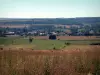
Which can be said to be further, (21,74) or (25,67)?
(25,67)

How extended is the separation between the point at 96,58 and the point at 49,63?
2790 millimetres

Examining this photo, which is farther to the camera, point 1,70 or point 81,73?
point 81,73

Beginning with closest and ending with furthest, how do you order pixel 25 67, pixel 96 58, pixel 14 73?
1. pixel 14 73
2. pixel 25 67
3. pixel 96 58

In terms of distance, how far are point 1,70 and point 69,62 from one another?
120 inches

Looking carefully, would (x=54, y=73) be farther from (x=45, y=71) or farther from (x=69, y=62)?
(x=69, y=62)

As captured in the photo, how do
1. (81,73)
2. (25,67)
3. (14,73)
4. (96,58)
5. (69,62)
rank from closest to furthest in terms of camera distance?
1. (14,73)
2. (25,67)
3. (81,73)
4. (69,62)
5. (96,58)

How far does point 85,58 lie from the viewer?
385 inches

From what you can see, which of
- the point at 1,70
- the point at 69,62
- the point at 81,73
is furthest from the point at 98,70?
the point at 1,70

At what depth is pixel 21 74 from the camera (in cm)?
727

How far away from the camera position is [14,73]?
23.3 feet

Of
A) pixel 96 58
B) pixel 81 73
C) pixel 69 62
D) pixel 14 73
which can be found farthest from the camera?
pixel 96 58

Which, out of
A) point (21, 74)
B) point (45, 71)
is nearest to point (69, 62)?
point (45, 71)

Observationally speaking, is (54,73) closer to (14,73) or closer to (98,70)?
(14,73)

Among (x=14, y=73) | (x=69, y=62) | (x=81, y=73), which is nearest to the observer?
(x=14, y=73)
